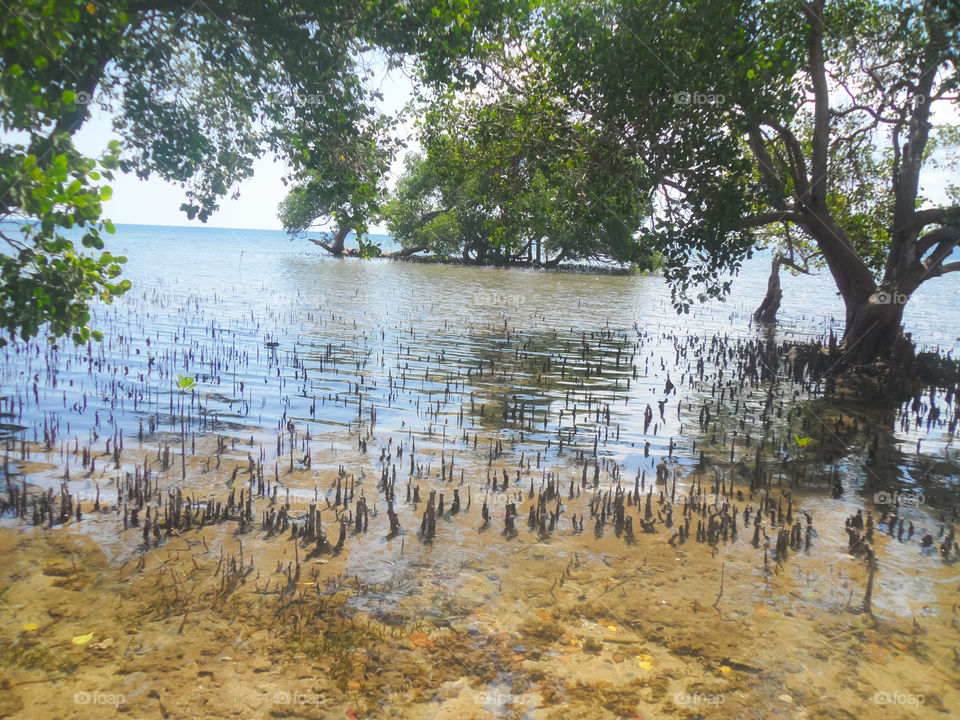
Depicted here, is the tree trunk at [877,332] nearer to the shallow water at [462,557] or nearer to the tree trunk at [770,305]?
the shallow water at [462,557]

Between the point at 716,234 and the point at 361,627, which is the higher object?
the point at 716,234

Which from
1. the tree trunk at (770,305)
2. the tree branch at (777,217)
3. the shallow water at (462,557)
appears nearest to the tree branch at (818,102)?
the tree branch at (777,217)

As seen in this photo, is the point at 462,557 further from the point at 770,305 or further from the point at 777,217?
the point at 770,305

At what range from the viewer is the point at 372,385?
12.2 metres

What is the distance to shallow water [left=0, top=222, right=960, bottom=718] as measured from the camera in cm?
394

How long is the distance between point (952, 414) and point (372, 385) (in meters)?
11.0

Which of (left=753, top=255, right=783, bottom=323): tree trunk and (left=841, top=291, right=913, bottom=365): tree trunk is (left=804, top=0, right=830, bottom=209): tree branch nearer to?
(left=841, top=291, right=913, bottom=365): tree trunk

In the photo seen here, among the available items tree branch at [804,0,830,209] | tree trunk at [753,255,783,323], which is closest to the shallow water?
tree branch at [804,0,830,209]

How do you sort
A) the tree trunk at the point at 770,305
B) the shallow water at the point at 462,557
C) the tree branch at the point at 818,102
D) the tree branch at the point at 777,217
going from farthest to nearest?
the tree trunk at the point at 770,305 → the tree branch at the point at 777,217 → the tree branch at the point at 818,102 → the shallow water at the point at 462,557

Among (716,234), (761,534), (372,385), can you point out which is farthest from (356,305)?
(761,534)

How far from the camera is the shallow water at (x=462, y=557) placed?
394 cm

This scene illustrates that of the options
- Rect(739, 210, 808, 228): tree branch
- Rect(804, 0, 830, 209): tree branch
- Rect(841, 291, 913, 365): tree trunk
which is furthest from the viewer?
Rect(841, 291, 913, 365): tree trunk

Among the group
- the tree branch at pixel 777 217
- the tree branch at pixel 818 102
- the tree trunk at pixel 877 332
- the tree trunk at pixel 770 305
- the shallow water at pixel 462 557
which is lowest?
the shallow water at pixel 462 557

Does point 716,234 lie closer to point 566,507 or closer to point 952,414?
point 952,414
